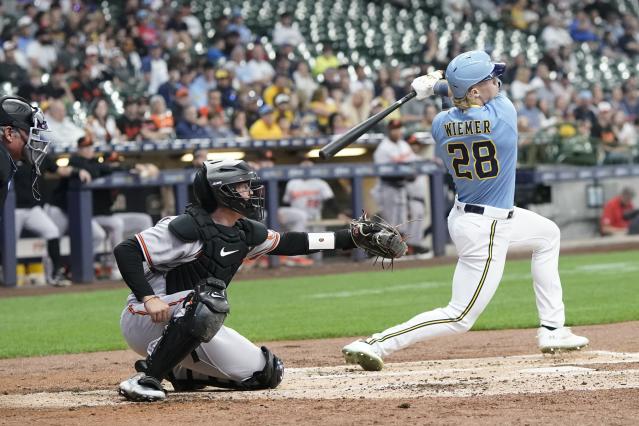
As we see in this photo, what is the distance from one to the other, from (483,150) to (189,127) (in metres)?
9.19

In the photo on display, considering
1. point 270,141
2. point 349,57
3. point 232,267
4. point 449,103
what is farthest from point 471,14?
point 232,267

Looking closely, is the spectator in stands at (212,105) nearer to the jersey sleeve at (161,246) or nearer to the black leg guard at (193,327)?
the jersey sleeve at (161,246)

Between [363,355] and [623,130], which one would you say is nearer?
[363,355]

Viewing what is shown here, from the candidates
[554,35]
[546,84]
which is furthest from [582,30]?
[546,84]

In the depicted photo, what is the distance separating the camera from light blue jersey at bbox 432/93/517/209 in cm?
625

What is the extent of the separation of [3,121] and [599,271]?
8670 millimetres

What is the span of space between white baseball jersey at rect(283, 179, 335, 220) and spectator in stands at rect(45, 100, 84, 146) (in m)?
2.75

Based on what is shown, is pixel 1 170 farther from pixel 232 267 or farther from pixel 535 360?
pixel 535 360

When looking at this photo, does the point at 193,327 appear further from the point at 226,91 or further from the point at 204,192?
the point at 226,91

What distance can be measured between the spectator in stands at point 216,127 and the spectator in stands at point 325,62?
12.5 feet

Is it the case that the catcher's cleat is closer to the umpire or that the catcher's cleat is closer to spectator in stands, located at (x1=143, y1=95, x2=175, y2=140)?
the umpire

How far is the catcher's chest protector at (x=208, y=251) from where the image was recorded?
527 cm

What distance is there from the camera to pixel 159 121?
14.8 metres

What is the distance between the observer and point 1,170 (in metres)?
4.93
